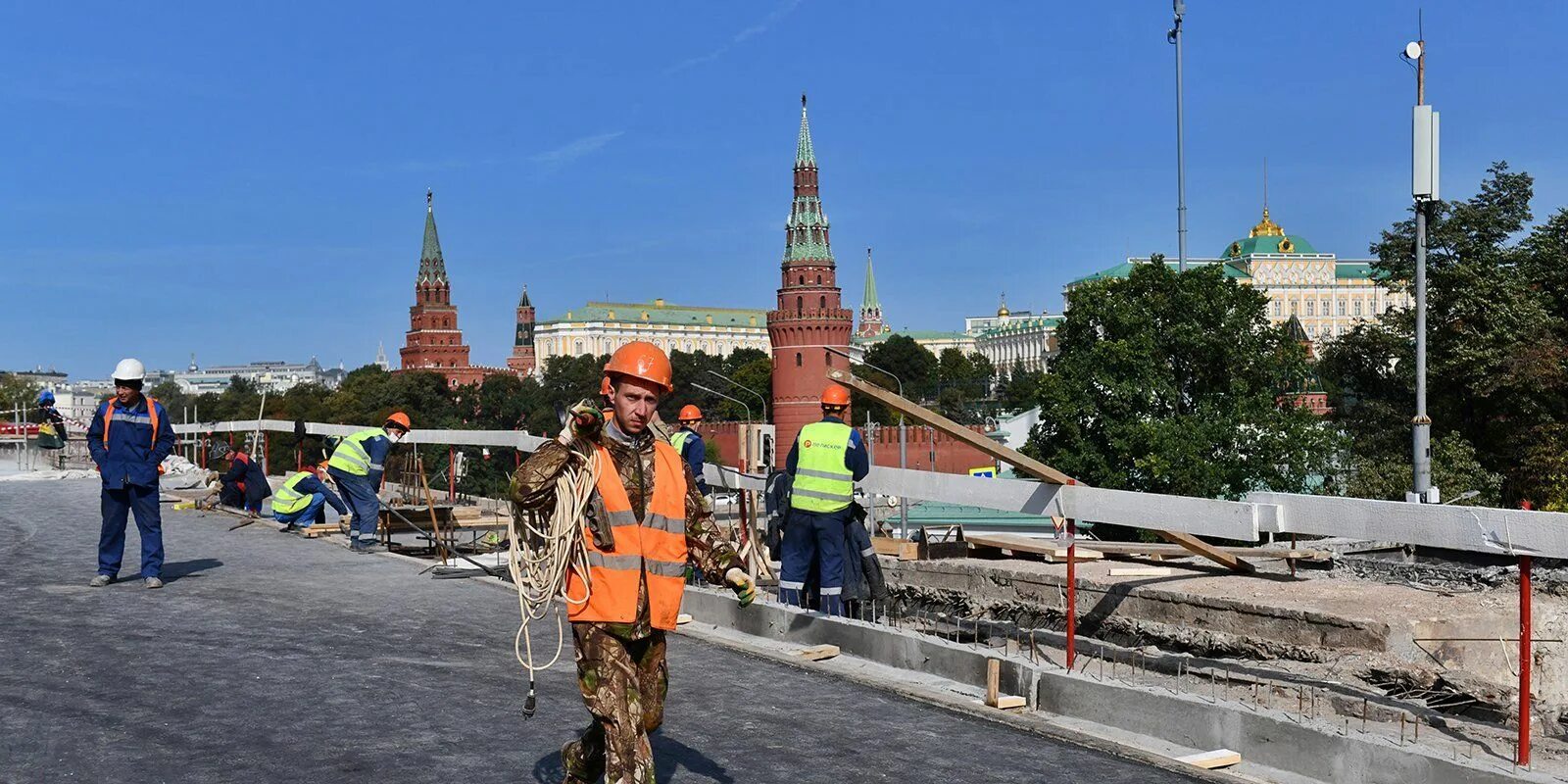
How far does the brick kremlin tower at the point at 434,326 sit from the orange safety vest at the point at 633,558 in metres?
189

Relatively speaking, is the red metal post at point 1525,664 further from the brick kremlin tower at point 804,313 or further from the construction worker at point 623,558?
the brick kremlin tower at point 804,313

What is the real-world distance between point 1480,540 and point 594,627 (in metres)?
3.53

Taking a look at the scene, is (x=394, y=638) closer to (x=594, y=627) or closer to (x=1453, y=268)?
(x=594, y=627)

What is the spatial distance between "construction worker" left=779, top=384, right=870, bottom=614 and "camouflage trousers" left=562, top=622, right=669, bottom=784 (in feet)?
14.5

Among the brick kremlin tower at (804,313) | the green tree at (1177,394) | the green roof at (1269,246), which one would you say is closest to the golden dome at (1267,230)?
the green roof at (1269,246)

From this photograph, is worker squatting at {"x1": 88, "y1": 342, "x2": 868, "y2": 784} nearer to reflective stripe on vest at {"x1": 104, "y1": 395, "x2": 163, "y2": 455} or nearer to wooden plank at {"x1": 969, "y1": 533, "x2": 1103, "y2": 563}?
wooden plank at {"x1": 969, "y1": 533, "x2": 1103, "y2": 563}

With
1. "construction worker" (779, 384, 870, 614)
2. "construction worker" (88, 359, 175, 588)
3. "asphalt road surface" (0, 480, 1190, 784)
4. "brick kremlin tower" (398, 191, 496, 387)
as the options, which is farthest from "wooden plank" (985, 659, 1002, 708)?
"brick kremlin tower" (398, 191, 496, 387)

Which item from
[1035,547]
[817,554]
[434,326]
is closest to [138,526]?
[817,554]

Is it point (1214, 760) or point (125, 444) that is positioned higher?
point (125, 444)

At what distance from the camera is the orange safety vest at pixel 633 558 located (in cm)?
496

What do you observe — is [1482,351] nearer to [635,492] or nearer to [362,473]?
[362,473]

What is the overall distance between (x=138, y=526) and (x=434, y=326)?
185 m

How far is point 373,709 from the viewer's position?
7070mm

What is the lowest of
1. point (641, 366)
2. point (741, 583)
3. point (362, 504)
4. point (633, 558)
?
point (362, 504)
